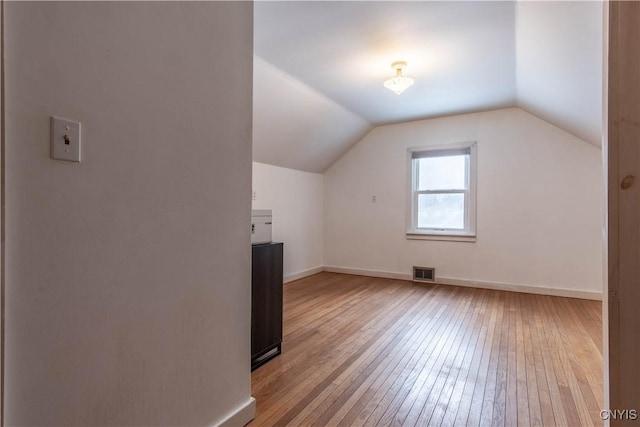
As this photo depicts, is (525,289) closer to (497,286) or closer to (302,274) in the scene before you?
(497,286)

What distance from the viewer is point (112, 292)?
1068mm

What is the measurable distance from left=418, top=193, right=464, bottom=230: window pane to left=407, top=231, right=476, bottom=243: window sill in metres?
0.16

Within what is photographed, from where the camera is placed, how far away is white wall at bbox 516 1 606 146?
2.00m

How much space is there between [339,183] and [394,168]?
990 millimetres

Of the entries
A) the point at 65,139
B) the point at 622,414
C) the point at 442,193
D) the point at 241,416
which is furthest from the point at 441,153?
the point at 65,139

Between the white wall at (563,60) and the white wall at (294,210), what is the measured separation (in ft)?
10.2

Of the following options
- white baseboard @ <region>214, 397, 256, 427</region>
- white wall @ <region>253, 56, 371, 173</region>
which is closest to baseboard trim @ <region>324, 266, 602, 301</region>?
white wall @ <region>253, 56, 371, 173</region>

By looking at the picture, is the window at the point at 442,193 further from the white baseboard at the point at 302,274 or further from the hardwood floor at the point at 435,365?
the white baseboard at the point at 302,274

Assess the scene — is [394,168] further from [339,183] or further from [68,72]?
[68,72]

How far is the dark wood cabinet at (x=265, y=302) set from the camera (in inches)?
86.0

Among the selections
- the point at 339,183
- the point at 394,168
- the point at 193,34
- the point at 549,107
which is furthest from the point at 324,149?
the point at 193,34

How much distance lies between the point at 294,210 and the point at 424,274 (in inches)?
86.3

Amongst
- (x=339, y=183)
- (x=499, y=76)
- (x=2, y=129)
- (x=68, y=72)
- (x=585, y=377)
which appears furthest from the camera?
(x=339, y=183)

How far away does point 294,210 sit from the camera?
16.6 ft
